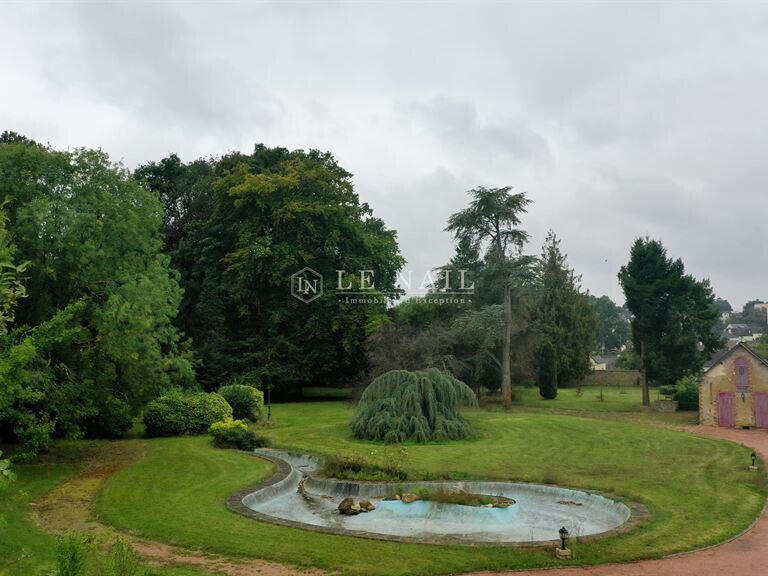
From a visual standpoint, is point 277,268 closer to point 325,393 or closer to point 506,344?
point 325,393

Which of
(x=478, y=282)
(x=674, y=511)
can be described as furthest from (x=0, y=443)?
(x=478, y=282)

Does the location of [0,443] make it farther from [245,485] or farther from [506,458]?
[506,458]

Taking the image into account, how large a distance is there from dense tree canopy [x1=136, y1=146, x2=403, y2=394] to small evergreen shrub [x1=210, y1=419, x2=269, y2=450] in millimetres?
15765

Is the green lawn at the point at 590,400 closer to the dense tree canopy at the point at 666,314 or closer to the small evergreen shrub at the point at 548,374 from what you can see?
the small evergreen shrub at the point at 548,374

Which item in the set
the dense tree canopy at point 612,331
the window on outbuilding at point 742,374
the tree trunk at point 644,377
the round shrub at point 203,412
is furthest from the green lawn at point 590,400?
the dense tree canopy at point 612,331

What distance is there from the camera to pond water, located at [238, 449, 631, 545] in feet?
42.2

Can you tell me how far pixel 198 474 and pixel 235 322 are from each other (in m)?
25.6

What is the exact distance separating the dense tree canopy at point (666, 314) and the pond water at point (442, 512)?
2297 cm

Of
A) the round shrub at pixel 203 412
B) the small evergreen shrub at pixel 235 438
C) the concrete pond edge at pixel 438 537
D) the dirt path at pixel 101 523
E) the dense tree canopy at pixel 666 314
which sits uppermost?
the dense tree canopy at pixel 666 314

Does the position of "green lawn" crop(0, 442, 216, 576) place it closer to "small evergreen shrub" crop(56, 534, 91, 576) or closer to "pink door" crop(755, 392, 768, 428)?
"small evergreen shrub" crop(56, 534, 91, 576)

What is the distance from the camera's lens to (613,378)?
5434 centimetres

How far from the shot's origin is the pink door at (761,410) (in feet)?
94.0

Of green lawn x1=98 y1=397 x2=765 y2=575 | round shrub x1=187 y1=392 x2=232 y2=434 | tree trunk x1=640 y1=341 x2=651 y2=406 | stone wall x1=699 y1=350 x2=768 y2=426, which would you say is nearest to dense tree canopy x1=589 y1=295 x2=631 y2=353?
tree trunk x1=640 y1=341 x2=651 y2=406

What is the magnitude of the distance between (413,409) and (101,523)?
13.2 meters
